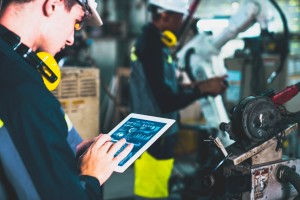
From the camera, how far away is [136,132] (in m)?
1.54

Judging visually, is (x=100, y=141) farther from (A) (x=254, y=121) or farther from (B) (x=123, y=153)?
(A) (x=254, y=121)

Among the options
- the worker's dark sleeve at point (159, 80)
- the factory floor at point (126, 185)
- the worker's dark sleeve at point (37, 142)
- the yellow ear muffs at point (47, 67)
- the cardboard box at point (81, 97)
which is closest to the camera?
the worker's dark sleeve at point (37, 142)

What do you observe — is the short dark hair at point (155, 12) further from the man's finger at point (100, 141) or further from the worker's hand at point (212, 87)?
the man's finger at point (100, 141)

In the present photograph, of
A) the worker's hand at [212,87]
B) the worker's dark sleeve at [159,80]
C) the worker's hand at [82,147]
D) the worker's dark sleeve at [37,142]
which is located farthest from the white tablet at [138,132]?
the worker's hand at [212,87]

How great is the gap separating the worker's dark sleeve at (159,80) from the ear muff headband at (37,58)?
1.36 m

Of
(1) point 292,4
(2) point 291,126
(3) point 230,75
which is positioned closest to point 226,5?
(1) point 292,4

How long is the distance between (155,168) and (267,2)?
4.48 ft

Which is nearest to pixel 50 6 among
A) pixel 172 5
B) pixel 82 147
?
pixel 82 147

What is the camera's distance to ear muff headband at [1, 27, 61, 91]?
Result: 49.8 inches

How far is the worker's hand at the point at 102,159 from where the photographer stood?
1.33m

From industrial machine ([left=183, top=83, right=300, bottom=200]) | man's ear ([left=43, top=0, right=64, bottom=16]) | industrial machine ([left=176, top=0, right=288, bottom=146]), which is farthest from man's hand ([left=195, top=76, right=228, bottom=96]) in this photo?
man's ear ([left=43, top=0, right=64, bottom=16])

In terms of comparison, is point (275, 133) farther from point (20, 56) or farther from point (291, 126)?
point (20, 56)

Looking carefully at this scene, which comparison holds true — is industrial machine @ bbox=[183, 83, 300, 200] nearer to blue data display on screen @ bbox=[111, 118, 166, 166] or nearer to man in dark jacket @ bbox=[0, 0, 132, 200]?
blue data display on screen @ bbox=[111, 118, 166, 166]

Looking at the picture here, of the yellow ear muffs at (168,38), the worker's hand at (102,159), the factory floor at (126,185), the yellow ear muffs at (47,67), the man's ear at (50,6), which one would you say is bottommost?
the factory floor at (126,185)
